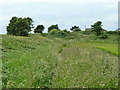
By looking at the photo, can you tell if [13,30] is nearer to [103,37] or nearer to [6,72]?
[103,37]

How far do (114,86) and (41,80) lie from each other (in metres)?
2.08

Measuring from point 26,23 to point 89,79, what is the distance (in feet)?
99.0

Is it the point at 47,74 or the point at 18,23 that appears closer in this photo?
the point at 47,74

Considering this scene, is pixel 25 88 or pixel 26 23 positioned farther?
pixel 26 23

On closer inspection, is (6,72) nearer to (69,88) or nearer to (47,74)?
(47,74)

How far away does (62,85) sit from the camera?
4262mm

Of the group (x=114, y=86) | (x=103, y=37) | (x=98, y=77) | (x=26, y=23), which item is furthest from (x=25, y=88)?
(x=103, y=37)

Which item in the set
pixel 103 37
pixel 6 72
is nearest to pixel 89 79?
pixel 6 72

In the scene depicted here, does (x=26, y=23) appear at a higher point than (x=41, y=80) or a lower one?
higher

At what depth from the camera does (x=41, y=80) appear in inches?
198

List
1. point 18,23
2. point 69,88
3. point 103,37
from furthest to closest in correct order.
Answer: point 103,37 < point 18,23 < point 69,88

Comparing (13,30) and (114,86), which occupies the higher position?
(13,30)

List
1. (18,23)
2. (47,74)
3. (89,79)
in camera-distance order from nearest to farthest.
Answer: (89,79)
(47,74)
(18,23)

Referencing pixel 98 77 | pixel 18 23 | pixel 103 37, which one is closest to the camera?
pixel 98 77
